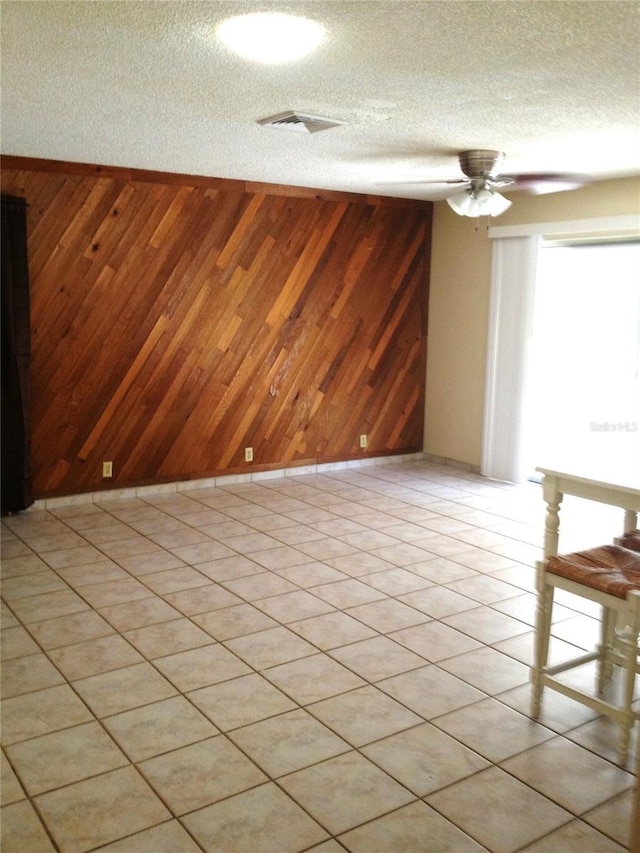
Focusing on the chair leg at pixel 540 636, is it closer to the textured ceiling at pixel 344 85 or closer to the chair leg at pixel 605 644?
the chair leg at pixel 605 644

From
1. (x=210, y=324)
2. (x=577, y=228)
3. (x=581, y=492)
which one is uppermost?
(x=577, y=228)

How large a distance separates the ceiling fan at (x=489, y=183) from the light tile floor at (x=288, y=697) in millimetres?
1991

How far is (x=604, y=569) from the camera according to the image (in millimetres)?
2682

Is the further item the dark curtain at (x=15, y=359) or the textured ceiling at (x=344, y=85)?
the dark curtain at (x=15, y=359)

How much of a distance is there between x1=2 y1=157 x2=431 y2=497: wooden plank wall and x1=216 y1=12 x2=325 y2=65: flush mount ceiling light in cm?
279

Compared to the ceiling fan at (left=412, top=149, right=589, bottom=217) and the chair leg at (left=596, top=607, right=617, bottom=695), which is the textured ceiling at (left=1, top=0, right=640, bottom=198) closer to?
the ceiling fan at (left=412, top=149, right=589, bottom=217)

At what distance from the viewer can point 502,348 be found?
632 centimetres

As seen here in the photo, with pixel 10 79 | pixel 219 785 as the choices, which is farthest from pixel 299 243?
pixel 219 785

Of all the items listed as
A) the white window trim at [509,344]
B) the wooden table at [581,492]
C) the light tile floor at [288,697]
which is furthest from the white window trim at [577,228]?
the wooden table at [581,492]

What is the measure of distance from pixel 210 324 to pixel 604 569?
12.7 feet

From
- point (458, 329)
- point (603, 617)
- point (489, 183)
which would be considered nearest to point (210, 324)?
point (458, 329)

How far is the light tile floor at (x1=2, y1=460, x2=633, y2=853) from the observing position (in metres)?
2.23

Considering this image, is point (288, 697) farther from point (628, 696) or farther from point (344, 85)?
point (344, 85)

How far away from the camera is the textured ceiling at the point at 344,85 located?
2395 mm
